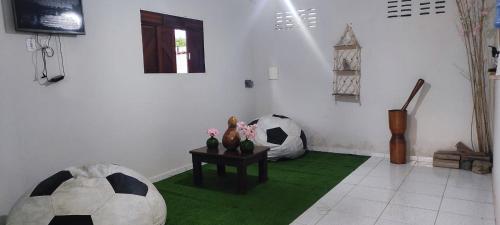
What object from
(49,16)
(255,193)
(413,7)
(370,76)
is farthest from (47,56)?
(413,7)

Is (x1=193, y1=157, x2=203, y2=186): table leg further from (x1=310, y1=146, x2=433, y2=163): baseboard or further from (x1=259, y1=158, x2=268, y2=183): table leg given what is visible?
(x1=310, y1=146, x2=433, y2=163): baseboard

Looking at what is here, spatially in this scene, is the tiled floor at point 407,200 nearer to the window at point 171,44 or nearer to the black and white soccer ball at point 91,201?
the black and white soccer ball at point 91,201

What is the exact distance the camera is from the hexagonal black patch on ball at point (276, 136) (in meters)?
4.15

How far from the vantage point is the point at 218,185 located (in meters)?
3.33

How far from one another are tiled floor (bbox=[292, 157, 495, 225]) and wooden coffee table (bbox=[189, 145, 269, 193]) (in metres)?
0.67

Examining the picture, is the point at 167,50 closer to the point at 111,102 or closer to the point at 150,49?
the point at 150,49

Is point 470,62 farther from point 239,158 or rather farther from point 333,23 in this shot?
point 239,158

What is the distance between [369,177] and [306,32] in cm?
210

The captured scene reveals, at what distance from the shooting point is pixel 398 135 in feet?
12.8

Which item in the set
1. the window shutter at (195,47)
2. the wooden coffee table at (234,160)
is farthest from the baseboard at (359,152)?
the window shutter at (195,47)

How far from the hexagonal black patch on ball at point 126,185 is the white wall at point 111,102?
725 mm

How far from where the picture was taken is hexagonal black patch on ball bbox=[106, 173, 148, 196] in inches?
88.4

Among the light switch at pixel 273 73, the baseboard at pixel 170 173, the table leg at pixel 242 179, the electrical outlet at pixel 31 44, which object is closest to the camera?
the electrical outlet at pixel 31 44

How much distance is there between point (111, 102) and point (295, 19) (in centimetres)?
270
